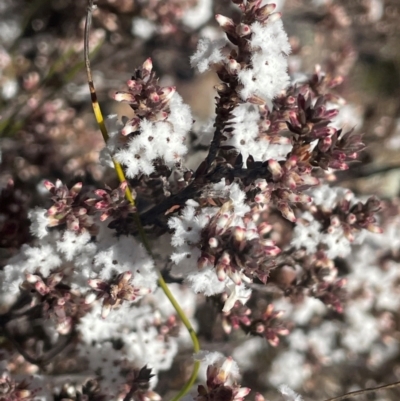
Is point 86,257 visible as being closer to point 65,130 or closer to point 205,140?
point 205,140

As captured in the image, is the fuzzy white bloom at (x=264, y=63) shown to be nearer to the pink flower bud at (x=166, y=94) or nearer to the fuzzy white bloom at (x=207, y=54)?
the fuzzy white bloom at (x=207, y=54)

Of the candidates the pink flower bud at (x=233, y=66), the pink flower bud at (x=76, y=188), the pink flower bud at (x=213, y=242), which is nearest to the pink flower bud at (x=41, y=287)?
the pink flower bud at (x=76, y=188)

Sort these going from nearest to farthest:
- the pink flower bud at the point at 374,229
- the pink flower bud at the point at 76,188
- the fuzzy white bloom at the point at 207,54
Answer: the fuzzy white bloom at the point at 207,54, the pink flower bud at the point at 76,188, the pink flower bud at the point at 374,229

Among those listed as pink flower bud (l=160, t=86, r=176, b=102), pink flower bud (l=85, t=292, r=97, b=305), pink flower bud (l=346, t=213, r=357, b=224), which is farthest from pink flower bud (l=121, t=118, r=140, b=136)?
pink flower bud (l=346, t=213, r=357, b=224)

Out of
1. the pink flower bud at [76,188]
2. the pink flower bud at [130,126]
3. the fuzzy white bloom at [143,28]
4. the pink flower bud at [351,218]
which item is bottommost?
the pink flower bud at [351,218]

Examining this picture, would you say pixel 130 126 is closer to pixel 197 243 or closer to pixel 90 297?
pixel 197 243

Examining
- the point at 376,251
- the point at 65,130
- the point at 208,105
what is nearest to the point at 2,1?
the point at 65,130
